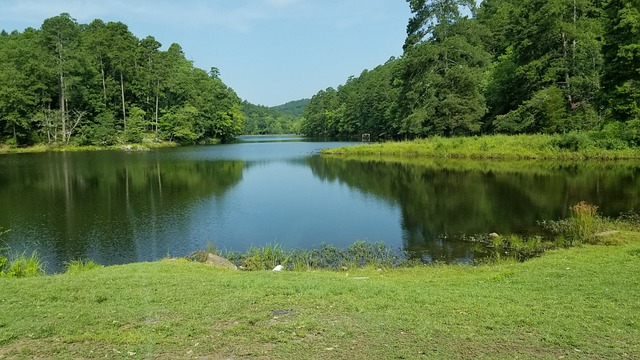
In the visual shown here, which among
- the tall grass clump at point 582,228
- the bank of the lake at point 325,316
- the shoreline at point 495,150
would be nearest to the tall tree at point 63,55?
the shoreline at point 495,150

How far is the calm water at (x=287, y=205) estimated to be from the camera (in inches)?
659

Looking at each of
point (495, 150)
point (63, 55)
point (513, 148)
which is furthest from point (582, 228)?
point (63, 55)

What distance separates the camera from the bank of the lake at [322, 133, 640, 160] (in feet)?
121

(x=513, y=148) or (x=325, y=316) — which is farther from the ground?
(x=513, y=148)

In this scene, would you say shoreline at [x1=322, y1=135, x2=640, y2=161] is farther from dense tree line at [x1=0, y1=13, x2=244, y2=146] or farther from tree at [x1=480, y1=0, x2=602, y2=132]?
dense tree line at [x1=0, y1=13, x2=244, y2=146]

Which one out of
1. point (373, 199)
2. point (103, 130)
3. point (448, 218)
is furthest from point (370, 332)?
point (103, 130)

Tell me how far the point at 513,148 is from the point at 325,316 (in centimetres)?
4088

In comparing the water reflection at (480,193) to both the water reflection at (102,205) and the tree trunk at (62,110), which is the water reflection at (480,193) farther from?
the tree trunk at (62,110)

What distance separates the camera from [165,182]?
33.2 metres

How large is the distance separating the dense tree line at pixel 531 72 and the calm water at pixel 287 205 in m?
8.65

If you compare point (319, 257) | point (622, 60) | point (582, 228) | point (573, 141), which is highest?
point (622, 60)

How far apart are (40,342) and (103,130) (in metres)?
72.3

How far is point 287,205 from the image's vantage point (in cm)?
2481

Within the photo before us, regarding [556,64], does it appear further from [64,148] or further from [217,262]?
Result: [64,148]
